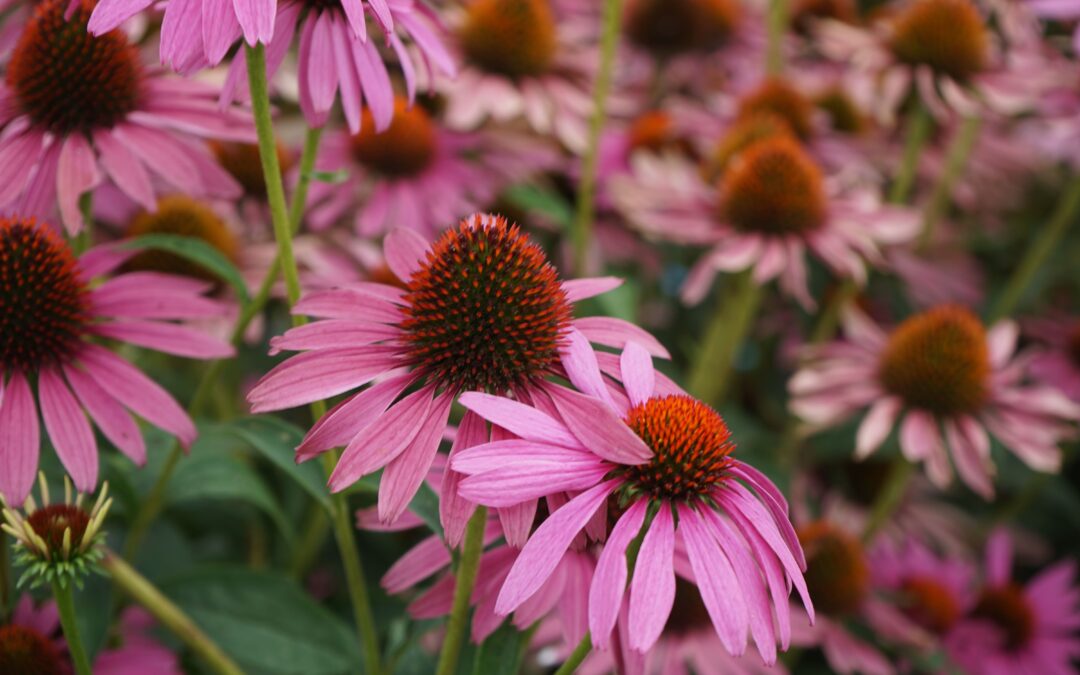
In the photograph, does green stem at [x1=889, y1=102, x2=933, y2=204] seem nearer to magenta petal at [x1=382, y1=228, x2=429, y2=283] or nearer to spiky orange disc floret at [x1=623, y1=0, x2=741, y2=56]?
spiky orange disc floret at [x1=623, y1=0, x2=741, y2=56]

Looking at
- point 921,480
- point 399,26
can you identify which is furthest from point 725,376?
point 399,26

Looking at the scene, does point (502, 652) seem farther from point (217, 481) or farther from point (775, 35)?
point (775, 35)

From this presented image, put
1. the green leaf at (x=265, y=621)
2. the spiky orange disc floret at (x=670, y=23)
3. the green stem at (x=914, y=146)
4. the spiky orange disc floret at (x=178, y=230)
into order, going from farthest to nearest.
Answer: the spiky orange disc floret at (x=670, y=23)
the green stem at (x=914, y=146)
the spiky orange disc floret at (x=178, y=230)
the green leaf at (x=265, y=621)

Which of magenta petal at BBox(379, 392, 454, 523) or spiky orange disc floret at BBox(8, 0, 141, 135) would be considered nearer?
magenta petal at BBox(379, 392, 454, 523)

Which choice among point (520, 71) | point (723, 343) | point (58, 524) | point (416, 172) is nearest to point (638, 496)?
point (58, 524)

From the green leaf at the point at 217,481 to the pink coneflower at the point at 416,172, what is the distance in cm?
51

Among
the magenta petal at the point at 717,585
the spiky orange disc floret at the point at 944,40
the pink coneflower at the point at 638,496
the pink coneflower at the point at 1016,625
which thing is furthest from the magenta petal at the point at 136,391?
the spiky orange disc floret at the point at 944,40

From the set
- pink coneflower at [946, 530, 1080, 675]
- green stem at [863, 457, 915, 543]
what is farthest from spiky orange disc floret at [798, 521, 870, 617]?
pink coneflower at [946, 530, 1080, 675]

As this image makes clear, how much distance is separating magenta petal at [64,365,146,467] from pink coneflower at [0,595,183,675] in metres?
0.17

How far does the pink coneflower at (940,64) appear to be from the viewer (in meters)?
1.72

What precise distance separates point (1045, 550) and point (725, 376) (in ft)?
2.53

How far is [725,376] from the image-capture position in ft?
5.26

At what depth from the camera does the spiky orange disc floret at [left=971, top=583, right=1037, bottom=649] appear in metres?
1.58

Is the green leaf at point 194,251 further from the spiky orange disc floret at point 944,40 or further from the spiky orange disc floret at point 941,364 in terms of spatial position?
the spiky orange disc floret at point 944,40
